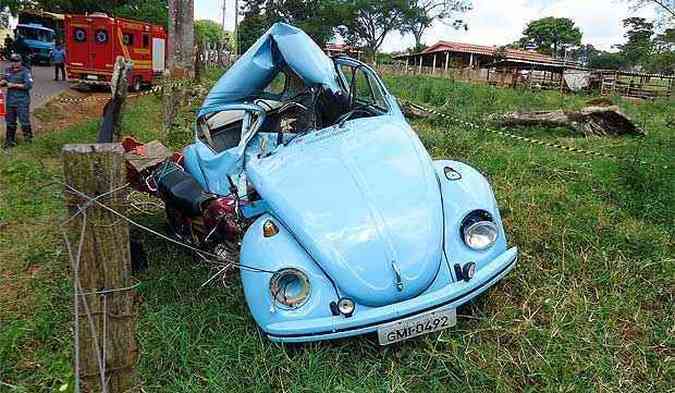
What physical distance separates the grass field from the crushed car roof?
4.72ft

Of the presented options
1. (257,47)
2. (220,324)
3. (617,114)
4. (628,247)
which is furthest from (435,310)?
(617,114)

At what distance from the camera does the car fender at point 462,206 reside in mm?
3111

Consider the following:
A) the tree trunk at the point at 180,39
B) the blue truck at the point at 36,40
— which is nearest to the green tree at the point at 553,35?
the blue truck at the point at 36,40

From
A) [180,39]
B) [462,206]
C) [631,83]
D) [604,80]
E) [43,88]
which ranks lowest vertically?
[462,206]

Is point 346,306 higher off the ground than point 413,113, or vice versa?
point 413,113

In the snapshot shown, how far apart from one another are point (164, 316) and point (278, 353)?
880 millimetres

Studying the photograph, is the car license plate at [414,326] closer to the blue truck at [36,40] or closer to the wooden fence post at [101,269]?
the wooden fence post at [101,269]

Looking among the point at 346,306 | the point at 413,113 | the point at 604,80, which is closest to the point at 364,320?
the point at 346,306

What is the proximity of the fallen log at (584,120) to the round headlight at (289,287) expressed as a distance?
738 cm

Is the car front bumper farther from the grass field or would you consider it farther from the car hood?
the grass field

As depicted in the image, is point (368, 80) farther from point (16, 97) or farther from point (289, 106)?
point (16, 97)

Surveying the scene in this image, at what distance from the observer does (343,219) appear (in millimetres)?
3047

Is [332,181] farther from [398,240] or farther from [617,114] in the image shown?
[617,114]

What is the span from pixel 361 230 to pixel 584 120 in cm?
768
